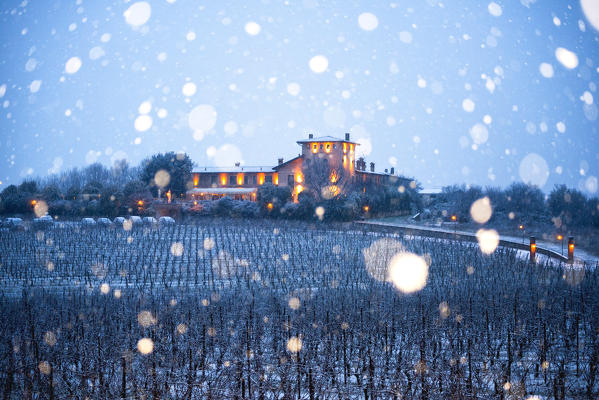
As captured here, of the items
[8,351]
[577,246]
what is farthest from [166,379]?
[577,246]

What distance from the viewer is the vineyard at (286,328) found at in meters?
7.18

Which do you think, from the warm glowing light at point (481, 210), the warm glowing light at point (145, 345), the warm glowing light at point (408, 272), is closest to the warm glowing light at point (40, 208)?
the warm glowing light at point (408, 272)

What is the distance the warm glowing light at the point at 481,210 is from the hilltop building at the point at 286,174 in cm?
1238

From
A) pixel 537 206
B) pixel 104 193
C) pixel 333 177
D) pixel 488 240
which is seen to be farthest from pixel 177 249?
pixel 537 206

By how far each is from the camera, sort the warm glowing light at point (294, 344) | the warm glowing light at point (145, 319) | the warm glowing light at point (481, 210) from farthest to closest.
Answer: the warm glowing light at point (481, 210) → the warm glowing light at point (145, 319) → the warm glowing light at point (294, 344)

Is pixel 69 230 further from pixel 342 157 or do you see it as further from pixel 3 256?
pixel 342 157

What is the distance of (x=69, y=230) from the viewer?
29.9 metres

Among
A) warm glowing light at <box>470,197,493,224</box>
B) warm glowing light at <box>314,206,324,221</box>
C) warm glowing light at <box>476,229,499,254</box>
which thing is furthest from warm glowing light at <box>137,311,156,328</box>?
warm glowing light at <box>470,197,493,224</box>

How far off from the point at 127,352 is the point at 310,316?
4238 mm

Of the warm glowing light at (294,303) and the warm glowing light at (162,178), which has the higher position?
the warm glowing light at (162,178)

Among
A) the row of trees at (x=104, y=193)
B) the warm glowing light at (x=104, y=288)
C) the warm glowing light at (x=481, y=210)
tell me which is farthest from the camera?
the row of trees at (x=104, y=193)

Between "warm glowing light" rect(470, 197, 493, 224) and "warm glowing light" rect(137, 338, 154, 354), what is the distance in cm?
3278

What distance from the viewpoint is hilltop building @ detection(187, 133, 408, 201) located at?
159 ft

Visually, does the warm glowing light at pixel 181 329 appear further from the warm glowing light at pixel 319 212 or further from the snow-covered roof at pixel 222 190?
the snow-covered roof at pixel 222 190
